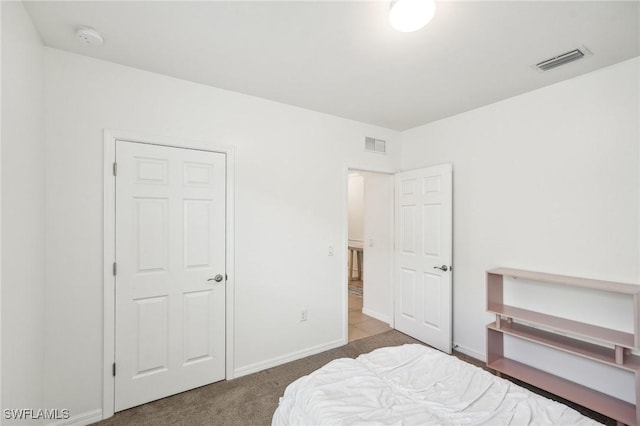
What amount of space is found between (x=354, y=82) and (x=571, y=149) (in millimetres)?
1899

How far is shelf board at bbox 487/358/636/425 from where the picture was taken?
6.46 feet

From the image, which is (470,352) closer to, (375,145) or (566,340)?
(566,340)

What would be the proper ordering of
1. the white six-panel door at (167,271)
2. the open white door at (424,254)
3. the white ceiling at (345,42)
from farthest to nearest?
the open white door at (424,254), the white six-panel door at (167,271), the white ceiling at (345,42)

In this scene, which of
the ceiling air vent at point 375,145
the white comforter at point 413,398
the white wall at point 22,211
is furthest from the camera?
the ceiling air vent at point 375,145

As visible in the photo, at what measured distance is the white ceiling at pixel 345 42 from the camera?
5.31ft

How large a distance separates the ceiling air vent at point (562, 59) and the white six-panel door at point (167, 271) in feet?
8.84

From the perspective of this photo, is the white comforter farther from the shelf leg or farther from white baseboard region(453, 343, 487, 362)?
white baseboard region(453, 343, 487, 362)

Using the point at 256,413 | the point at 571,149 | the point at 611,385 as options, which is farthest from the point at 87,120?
the point at 611,385

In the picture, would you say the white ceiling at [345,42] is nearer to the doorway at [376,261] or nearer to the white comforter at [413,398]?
the doorway at [376,261]

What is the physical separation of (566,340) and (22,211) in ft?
12.7

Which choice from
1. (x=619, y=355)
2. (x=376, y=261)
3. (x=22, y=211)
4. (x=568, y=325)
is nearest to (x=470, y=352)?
(x=568, y=325)

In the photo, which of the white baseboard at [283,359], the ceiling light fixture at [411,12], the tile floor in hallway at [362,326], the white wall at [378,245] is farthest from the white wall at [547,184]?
the ceiling light fixture at [411,12]

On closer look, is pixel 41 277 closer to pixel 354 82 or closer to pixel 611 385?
pixel 354 82

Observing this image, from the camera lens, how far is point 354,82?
2.49 metres
